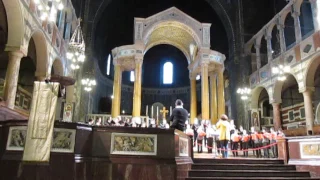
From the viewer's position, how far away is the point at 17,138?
644cm

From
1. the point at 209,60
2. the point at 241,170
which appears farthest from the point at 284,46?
the point at 241,170

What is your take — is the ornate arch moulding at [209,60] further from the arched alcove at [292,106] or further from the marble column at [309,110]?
the marble column at [309,110]

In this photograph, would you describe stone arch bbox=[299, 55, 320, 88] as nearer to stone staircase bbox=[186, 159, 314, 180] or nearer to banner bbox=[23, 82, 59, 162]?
stone staircase bbox=[186, 159, 314, 180]

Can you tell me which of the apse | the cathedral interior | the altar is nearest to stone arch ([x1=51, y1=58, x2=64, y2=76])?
the cathedral interior

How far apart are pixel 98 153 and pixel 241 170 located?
14.6 feet

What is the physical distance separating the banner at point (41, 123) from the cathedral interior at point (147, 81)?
0.02 metres

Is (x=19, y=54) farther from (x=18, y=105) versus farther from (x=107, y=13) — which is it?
(x=107, y=13)

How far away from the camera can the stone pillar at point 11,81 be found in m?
10.5

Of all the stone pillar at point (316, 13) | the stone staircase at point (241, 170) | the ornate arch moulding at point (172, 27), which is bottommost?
the stone staircase at point (241, 170)

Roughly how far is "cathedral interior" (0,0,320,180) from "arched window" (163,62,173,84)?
0.39 feet

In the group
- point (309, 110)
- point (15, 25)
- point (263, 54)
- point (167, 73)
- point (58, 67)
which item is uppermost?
point (167, 73)

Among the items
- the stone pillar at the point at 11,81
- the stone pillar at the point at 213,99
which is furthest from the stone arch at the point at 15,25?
the stone pillar at the point at 213,99

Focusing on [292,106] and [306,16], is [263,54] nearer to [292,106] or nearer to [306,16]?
[306,16]

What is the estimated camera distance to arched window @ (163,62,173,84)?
32844 millimetres
